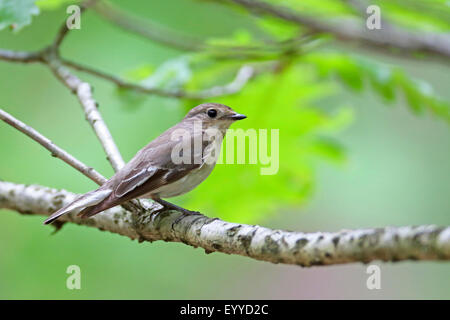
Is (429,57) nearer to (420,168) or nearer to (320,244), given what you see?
(320,244)

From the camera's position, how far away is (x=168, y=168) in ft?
10.3

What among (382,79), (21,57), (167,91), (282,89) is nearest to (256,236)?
(167,91)

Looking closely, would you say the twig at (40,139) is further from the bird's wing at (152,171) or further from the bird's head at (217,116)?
the bird's head at (217,116)

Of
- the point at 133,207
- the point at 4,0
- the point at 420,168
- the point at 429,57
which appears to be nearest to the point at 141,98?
the point at 133,207

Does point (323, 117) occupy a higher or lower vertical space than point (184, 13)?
lower

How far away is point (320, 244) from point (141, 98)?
8.49ft

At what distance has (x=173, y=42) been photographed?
3.88 m

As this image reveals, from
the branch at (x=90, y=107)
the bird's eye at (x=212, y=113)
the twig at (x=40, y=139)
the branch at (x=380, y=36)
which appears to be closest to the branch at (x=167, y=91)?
the branch at (x=90, y=107)

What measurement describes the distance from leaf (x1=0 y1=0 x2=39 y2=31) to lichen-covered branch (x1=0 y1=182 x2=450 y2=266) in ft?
3.19

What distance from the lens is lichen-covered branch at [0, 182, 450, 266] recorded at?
151cm

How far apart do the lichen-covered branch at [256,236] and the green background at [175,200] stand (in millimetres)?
772

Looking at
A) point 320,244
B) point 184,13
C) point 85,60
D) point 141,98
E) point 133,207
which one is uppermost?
point 184,13

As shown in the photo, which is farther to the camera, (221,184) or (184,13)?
(184,13)

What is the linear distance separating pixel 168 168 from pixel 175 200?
51.4 inches
